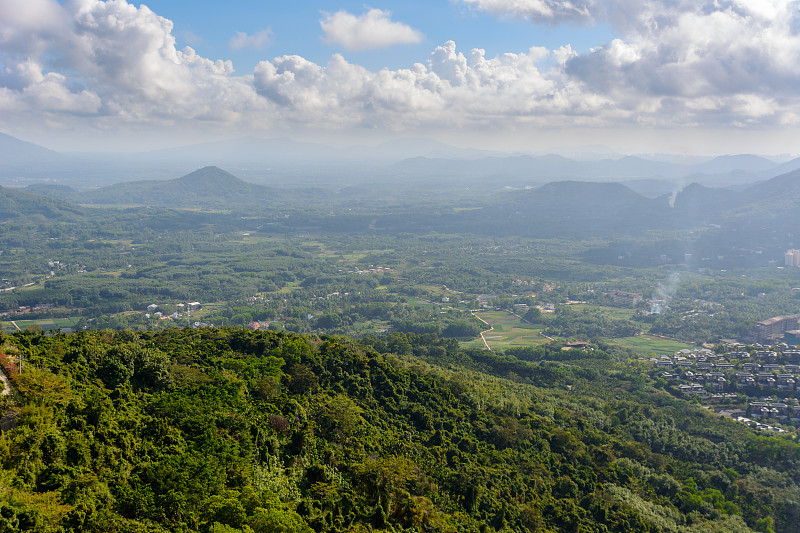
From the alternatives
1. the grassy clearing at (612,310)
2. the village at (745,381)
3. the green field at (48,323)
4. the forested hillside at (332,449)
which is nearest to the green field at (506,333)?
the grassy clearing at (612,310)

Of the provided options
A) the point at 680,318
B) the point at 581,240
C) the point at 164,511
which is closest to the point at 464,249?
the point at 581,240

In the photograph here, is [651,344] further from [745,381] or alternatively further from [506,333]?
[745,381]

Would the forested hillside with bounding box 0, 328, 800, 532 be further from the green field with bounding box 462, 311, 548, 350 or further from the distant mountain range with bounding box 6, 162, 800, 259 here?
the distant mountain range with bounding box 6, 162, 800, 259

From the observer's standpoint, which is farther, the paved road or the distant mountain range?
the distant mountain range

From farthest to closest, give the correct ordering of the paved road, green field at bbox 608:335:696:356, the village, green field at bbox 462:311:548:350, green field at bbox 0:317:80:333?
green field at bbox 462:311:548:350 < green field at bbox 0:317:80:333 < green field at bbox 608:335:696:356 < the village < the paved road

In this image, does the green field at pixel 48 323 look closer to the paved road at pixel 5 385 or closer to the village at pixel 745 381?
the paved road at pixel 5 385

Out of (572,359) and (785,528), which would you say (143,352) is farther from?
(572,359)

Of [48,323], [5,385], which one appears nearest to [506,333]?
[48,323]

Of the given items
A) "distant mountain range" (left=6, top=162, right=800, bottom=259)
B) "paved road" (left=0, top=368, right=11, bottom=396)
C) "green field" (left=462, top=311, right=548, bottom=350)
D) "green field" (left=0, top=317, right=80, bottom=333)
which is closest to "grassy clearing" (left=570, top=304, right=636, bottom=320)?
"green field" (left=462, top=311, right=548, bottom=350)
